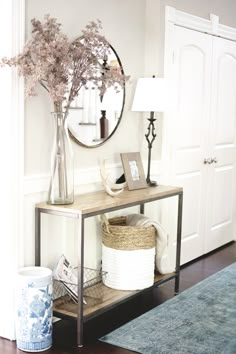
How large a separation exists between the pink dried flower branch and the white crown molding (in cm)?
110

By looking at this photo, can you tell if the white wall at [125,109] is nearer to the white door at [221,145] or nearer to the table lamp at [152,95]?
the table lamp at [152,95]

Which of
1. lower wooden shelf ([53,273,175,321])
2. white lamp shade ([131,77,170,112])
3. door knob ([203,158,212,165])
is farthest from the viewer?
door knob ([203,158,212,165])

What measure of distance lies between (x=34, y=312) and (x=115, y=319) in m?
0.69

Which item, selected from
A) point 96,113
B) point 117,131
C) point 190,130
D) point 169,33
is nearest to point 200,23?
point 169,33

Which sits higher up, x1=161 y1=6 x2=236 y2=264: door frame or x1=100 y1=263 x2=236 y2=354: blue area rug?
x1=161 y1=6 x2=236 y2=264: door frame

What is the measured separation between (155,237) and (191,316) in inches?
23.6

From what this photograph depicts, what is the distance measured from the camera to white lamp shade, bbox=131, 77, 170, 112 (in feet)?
12.3

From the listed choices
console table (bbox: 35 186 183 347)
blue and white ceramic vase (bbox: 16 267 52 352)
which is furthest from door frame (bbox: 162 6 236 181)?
blue and white ceramic vase (bbox: 16 267 52 352)

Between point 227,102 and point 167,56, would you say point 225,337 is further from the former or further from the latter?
point 227,102

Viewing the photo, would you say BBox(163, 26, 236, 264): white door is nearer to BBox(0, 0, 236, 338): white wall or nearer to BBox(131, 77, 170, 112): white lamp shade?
BBox(0, 0, 236, 338): white wall

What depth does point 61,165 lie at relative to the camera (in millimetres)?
3242

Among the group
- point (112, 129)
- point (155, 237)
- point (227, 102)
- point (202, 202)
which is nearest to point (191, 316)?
point (155, 237)

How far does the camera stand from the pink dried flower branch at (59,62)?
2953mm

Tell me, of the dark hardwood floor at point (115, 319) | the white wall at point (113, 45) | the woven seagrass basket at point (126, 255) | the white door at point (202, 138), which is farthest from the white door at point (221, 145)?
the woven seagrass basket at point (126, 255)
